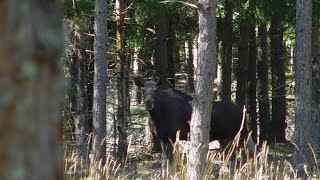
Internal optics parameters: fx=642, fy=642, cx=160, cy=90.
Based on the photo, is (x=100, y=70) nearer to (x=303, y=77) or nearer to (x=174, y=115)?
(x=174, y=115)

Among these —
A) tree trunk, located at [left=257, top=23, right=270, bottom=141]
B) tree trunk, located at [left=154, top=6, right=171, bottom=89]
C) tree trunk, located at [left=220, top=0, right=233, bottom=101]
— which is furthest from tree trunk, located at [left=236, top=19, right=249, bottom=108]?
tree trunk, located at [left=154, top=6, right=171, bottom=89]

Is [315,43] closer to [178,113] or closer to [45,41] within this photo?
[178,113]

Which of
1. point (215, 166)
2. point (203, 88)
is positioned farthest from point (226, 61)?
point (203, 88)

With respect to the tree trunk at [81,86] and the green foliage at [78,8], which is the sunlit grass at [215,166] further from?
the green foliage at [78,8]

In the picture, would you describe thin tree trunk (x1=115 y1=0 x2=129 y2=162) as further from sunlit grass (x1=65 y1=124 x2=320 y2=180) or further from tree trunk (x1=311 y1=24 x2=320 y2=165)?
tree trunk (x1=311 y1=24 x2=320 y2=165)

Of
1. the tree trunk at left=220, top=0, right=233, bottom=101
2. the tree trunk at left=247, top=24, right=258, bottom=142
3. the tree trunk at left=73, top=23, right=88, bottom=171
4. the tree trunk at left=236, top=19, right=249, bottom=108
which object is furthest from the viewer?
the tree trunk at left=247, top=24, right=258, bottom=142

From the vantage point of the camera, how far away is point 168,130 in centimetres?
1284

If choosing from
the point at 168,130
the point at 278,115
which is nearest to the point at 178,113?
the point at 168,130

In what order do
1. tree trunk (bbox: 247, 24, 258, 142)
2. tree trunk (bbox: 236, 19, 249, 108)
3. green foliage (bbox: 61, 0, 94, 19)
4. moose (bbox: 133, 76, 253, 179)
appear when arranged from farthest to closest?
tree trunk (bbox: 247, 24, 258, 142)
tree trunk (bbox: 236, 19, 249, 108)
green foliage (bbox: 61, 0, 94, 19)
moose (bbox: 133, 76, 253, 179)

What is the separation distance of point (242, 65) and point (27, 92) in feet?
56.2

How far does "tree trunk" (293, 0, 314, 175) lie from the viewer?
33.7ft

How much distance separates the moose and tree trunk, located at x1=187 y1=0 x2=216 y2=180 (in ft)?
16.4

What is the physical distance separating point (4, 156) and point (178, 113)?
1177 cm

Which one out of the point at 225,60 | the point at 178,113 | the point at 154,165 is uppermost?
the point at 225,60
